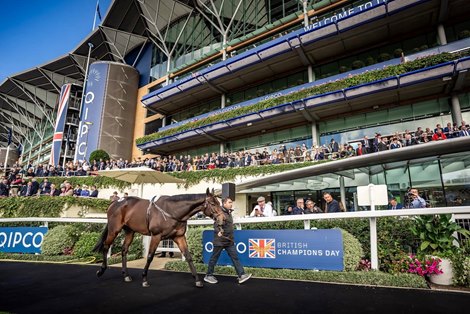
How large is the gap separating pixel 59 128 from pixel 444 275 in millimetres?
48840

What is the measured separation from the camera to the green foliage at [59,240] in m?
9.08

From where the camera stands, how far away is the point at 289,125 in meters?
23.6

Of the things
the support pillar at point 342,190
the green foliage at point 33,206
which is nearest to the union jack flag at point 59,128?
the green foliage at point 33,206

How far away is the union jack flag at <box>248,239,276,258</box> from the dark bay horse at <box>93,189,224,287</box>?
154 centimetres

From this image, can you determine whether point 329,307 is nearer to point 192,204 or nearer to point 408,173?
point 192,204

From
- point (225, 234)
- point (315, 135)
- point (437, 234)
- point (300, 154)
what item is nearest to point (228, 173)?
point (300, 154)

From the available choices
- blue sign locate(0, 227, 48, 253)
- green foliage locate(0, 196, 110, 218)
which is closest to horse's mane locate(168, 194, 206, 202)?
blue sign locate(0, 227, 48, 253)

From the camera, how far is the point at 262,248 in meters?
6.73

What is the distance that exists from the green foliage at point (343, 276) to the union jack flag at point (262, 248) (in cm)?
34

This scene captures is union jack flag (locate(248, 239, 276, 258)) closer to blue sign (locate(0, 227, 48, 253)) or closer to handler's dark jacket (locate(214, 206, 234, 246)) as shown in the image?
handler's dark jacket (locate(214, 206, 234, 246))

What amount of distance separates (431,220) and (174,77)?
34.7 meters

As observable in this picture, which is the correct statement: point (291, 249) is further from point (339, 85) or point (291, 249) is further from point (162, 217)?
point (339, 85)

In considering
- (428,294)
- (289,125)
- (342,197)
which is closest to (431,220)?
(428,294)

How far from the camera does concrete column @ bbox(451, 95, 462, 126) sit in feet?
54.1
